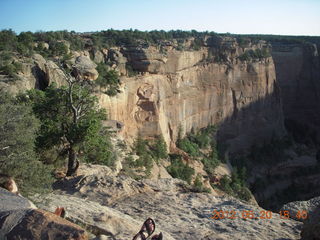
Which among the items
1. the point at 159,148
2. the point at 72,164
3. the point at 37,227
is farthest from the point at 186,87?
the point at 37,227

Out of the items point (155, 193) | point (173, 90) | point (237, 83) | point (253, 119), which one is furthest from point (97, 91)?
point (253, 119)

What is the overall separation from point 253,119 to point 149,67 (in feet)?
59.5

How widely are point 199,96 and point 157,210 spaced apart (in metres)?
27.9

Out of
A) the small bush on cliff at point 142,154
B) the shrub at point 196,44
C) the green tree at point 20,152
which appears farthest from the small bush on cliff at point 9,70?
the shrub at point 196,44

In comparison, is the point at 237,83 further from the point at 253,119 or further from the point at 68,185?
the point at 68,185

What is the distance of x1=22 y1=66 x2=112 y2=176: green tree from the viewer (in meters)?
11.7

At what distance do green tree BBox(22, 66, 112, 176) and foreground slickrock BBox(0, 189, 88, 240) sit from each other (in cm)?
665

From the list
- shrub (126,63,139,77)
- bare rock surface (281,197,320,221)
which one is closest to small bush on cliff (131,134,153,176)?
shrub (126,63,139,77)

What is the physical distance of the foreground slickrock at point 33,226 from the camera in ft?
15.0

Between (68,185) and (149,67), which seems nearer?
(68,185)

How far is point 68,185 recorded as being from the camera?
34.9 ft

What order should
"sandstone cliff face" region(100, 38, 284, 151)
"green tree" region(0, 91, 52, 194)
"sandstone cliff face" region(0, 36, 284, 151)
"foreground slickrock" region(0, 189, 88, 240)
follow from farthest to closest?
"sandstone cliff face" region(100, 38, 284, 151)
"sandstone cliff face" region(0, 36, 284, 151)
"green tree" region(0, 91, 52, 194)
"foreground slickrock" region(0, 189, 88, 240)

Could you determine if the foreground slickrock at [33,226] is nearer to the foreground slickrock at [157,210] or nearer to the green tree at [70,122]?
the foreground slickrock at [157,210]

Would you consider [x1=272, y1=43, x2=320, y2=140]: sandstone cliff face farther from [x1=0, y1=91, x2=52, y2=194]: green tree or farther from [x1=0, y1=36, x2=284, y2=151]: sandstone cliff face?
[x1=0, y1=91, x2=52, y2=194]: green tree
